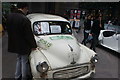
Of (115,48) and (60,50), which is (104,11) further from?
(60,50)

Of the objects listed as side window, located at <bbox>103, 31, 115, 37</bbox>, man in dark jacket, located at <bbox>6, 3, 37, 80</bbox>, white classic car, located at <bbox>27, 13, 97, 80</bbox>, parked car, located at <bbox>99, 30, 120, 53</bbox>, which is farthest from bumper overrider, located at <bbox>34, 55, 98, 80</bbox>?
side window, located at <bbox>103, 31, 115, 37</bbox>

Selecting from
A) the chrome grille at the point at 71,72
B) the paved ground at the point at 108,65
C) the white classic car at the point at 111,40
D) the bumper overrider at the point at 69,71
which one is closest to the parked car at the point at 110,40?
the white classic car at the point at 111,40

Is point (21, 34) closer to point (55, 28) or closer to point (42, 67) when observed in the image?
point (42, 67)

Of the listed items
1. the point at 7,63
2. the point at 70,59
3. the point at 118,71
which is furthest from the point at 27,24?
the point at 118,71

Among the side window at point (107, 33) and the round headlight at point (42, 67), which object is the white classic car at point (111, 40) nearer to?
the side window at point (107, 33)

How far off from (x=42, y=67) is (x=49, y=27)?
1.67 meters

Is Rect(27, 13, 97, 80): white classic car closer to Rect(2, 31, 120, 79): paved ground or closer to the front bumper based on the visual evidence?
the front bumper

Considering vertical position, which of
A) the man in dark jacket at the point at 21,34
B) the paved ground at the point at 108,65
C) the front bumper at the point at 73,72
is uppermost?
the man in dark jacket at the point at 21,34

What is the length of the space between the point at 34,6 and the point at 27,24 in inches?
764

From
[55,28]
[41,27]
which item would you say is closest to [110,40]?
[55,28]

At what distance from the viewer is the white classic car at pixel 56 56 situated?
3.93m

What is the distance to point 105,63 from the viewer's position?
22.7 feet

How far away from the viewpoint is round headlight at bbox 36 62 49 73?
3820 millimetres

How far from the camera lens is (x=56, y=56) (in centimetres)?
427
